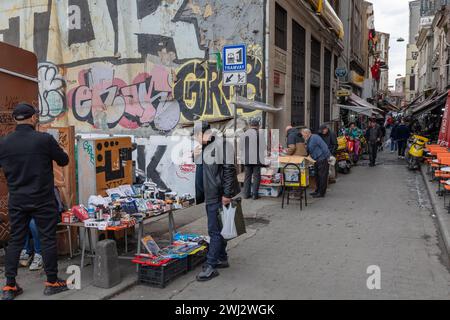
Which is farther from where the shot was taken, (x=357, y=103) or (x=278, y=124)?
(x=357, y=103)

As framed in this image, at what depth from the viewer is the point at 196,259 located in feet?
19.3

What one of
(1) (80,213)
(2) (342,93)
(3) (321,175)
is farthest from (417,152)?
(1) (80,213)

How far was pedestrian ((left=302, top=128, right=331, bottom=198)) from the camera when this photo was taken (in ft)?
35.3

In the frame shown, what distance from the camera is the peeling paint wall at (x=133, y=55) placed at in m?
12.4

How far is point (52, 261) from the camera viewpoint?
4828 millimetres

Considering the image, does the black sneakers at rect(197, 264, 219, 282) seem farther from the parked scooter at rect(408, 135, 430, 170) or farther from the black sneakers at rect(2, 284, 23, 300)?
the parked scooter at rect(408, 135, 430, 170)

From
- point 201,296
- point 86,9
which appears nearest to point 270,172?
point 201,296

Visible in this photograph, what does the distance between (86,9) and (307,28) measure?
26.5 ft

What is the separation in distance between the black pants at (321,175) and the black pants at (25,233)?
7326mm

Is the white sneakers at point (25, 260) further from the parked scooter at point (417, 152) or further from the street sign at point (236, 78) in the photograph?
the parked scooter at point (417, 152)

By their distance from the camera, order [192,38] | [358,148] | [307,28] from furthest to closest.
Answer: [358,148]
[307,28]
[192,38]

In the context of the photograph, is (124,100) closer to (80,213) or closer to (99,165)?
(99,165)

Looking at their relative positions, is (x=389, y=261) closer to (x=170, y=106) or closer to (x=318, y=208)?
(x=318, y=208)

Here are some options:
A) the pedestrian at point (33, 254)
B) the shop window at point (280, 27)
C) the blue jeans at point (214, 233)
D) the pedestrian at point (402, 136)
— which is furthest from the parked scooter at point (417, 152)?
the pedestrian at point (33, 254)
